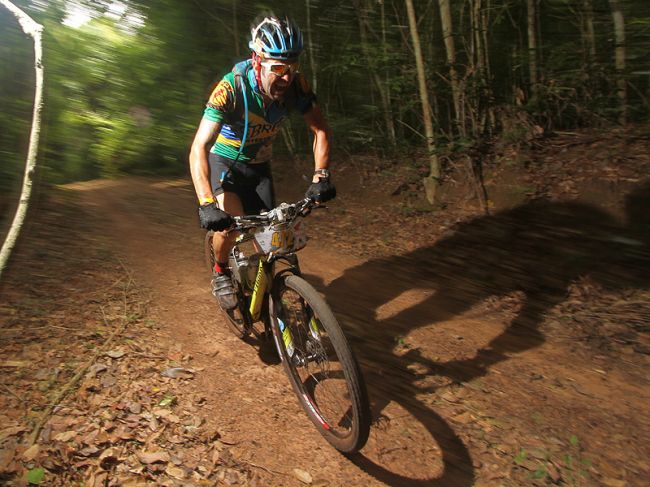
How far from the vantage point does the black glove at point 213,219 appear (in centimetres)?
249

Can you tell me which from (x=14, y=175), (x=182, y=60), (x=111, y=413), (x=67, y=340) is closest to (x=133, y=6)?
(x=182, y=60)

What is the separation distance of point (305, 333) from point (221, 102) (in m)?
1.58

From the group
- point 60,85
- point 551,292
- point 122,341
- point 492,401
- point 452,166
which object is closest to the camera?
point 492,401

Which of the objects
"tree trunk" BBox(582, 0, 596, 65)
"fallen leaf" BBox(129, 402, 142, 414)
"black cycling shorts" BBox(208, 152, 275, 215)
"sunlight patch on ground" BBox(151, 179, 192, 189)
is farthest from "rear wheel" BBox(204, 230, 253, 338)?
"tree trunk" BBox(582, 0, 596, 65)

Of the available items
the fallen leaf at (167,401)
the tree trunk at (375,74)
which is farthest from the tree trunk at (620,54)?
the fallen leaf at (167,401)

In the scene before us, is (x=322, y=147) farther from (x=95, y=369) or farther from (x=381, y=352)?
(x=95, y=369)

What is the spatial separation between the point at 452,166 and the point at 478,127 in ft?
2.55

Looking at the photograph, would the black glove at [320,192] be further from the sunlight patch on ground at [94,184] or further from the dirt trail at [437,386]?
the sunlight patch on ground at [94,184]

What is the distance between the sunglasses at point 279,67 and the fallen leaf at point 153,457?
2.31 m

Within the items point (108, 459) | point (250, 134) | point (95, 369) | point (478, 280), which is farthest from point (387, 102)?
point (108, 459)

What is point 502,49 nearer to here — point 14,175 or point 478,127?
point 478,127

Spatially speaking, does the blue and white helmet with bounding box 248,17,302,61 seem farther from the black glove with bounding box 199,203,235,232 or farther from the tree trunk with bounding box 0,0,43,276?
the tree trunk with bounding box 0,0,43,276

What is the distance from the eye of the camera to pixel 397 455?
105 inches

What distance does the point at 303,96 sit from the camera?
3.19 m
